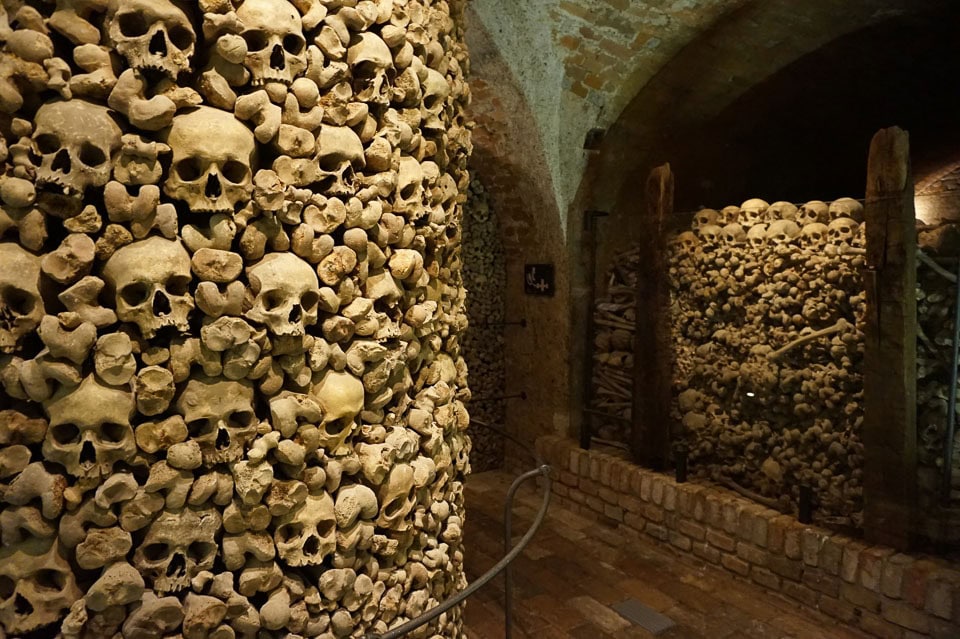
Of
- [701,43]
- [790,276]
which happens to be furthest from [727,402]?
[701,43]

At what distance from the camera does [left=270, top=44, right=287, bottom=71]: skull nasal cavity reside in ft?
4.23

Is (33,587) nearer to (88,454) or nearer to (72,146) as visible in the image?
(88,454)

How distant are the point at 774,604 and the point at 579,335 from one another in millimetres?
2272

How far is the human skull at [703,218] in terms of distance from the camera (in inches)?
160

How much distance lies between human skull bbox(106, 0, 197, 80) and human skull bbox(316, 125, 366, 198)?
12.2 inches

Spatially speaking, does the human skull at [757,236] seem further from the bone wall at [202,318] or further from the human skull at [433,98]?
the bone wall at [202,318]

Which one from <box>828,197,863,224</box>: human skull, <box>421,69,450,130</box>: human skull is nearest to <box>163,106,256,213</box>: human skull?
<box>421,69,450,130</box>: human skull

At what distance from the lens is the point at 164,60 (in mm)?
1162

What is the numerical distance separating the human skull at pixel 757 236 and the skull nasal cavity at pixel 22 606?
12.3 feet

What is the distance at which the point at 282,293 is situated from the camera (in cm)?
129

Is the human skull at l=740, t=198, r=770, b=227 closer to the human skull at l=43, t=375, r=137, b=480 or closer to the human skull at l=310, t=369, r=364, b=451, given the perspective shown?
the human skull at l=310, t=369, r=364, b=451

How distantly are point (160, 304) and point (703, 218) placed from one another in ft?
12.0

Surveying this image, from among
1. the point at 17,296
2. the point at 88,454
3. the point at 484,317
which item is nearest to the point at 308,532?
the point at 88,454

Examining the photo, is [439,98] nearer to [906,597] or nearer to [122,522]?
[122,522]
